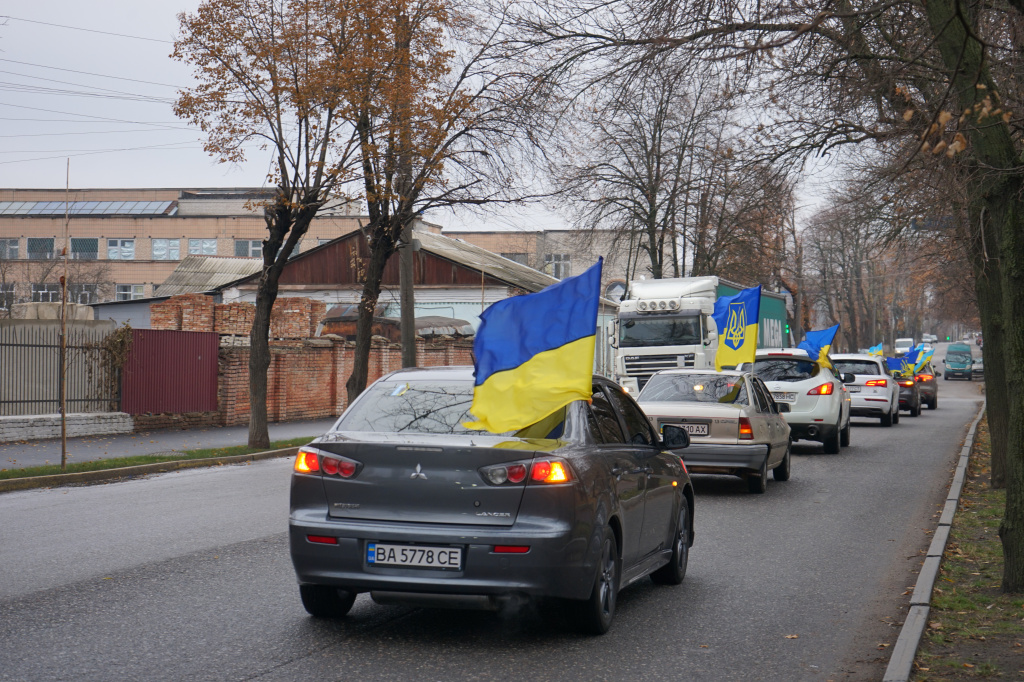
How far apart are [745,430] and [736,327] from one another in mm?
6794

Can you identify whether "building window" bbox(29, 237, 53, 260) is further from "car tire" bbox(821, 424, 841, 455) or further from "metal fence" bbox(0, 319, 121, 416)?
"car tire" bbox(821, 424, 841, 455)

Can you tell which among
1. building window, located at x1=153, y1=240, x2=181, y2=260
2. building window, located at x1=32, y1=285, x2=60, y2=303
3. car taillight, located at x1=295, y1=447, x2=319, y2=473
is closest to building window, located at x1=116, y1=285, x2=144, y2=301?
building window, located at x1=153, y1=240, x2=181, y2=260

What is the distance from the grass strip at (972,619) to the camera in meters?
5.64

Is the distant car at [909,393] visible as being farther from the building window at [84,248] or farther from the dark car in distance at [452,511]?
the building window at [84,248]

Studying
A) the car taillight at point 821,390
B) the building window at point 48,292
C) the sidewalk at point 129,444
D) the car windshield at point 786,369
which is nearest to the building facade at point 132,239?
the building window at point 48,292

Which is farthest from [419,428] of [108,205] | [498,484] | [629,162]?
[108,205]

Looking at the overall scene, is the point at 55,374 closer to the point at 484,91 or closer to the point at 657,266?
the point at 484,91

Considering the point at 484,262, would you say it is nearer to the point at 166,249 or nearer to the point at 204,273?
the point at 204,273

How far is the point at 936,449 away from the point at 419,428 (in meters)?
18.4

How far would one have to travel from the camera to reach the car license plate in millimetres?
5789

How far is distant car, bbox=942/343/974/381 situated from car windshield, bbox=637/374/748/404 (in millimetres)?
78325

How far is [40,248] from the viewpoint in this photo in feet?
283

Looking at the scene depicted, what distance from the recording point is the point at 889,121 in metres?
13.2

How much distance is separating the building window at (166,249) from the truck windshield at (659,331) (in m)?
65.1
